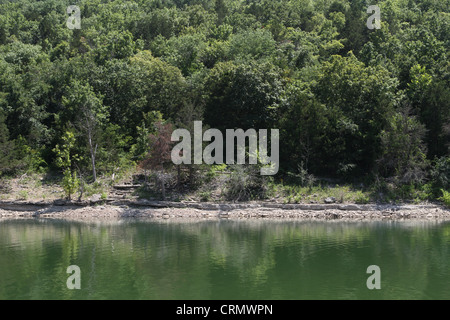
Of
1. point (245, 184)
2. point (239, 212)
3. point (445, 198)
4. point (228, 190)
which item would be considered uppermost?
point (245, 184)

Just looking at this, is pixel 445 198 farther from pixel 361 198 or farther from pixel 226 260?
pixel 226 260

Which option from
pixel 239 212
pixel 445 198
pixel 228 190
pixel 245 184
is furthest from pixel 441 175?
pixel 228 190

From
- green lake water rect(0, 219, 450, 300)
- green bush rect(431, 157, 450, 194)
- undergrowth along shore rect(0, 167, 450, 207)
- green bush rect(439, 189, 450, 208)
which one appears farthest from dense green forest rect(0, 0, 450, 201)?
green lake water rect(0, 219, 450, 300)

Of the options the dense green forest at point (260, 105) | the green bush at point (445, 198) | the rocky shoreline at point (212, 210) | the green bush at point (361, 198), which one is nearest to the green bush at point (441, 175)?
the dense green forest at point (260, 105)

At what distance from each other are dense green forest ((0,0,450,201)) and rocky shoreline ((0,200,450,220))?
232cm

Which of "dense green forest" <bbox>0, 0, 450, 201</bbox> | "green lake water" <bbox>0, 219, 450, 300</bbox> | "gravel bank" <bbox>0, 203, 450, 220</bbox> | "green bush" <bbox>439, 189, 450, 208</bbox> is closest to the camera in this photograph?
"green lake water" <bbox>0, 219, 450, 300</bbox>

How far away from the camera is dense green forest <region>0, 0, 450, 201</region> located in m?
43.2

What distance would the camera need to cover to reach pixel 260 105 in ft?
153

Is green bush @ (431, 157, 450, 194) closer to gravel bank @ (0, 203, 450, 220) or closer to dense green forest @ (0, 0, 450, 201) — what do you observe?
dense green forest @ (0, 0, 450, 201)

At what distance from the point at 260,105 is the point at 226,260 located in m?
25.7

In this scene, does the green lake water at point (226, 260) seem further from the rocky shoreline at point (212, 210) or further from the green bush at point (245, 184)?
the green bush at point (245, 184)
